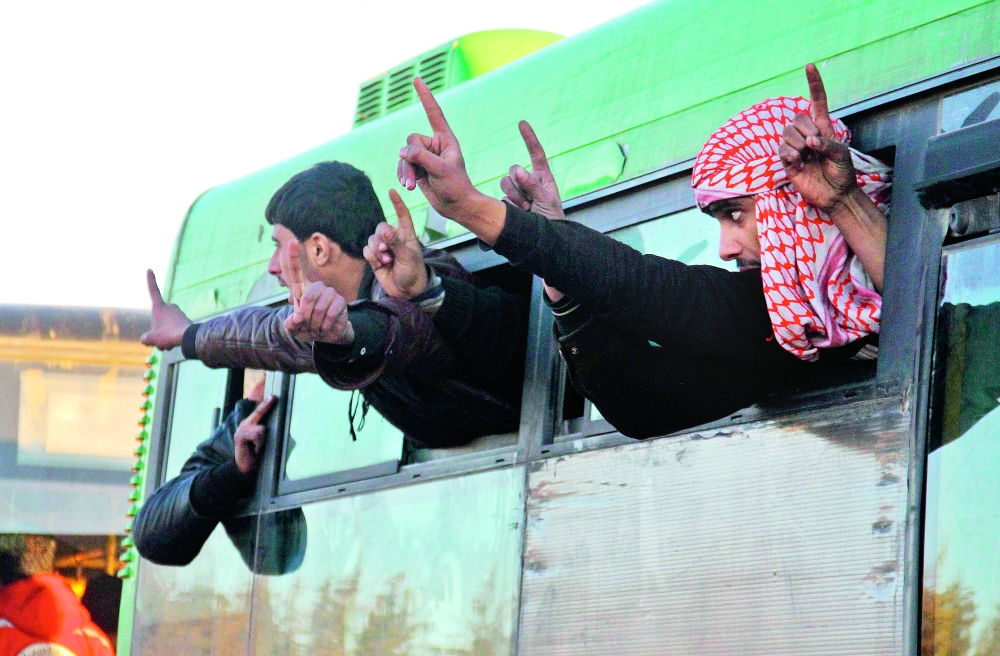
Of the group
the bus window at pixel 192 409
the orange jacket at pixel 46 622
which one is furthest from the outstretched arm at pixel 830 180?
the orange jacket at pixel 46 622

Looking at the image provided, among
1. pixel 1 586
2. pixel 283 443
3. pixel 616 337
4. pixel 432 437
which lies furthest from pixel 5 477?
pixel 616 337

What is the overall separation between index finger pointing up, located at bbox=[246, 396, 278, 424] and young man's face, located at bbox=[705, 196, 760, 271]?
2.02 meters

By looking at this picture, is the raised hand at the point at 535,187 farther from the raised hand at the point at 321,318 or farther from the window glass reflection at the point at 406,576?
the window glass reflection at the point at 406,576

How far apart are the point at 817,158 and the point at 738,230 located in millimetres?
286

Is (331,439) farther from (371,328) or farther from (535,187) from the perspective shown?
(535,187)

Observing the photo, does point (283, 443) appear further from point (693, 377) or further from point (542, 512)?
point (693, 377)

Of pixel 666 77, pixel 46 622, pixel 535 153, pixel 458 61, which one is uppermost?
pixel 458 61

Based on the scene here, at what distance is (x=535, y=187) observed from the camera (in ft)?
10.6

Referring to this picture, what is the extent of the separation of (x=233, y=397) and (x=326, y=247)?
116 cm

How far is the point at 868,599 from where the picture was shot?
256 centimetres

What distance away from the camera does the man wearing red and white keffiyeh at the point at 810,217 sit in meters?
2.68

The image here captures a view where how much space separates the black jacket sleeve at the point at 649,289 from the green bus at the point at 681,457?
0.15 metres

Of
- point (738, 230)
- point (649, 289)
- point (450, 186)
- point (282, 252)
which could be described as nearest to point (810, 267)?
point (738, 230)

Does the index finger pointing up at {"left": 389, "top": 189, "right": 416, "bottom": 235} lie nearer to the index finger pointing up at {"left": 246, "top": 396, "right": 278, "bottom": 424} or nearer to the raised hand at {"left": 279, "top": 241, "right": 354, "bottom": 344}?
the raised hand at {"left": 279, "top": 241, "right": 354, "bottom": 344}
